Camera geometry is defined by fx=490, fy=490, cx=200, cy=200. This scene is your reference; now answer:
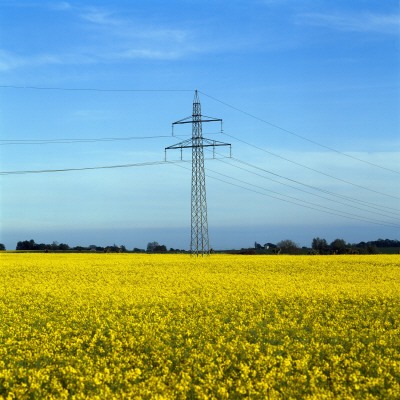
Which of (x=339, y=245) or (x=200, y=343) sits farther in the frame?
(x=339, y=245)

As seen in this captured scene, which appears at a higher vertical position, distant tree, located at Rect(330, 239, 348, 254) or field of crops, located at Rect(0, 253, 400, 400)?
→ distant tree, located at Rect(330, 239, 348, 254)

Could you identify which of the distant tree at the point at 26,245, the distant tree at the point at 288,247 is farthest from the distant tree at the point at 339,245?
the distant tree at the point at 26,245

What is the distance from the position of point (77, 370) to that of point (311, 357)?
5.02m

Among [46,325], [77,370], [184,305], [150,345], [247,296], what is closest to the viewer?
[77,370]

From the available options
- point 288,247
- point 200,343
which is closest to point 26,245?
point 288,247

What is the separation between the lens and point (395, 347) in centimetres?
1220

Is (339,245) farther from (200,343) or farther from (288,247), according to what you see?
(200,343)

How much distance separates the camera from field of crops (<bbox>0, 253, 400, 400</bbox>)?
348 inches

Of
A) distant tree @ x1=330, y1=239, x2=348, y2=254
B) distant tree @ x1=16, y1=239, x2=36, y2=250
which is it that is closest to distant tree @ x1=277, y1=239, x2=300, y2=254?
distant tree @ x1=330, y1=239, x2=348, y2=254

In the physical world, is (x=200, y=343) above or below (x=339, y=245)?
below

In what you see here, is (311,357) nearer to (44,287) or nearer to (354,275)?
(44,287)

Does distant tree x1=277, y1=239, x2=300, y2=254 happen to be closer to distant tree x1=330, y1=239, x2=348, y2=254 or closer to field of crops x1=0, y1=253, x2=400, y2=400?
distant tree x1=330, y1=239, x2=348, y2=254

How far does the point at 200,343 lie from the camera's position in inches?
459

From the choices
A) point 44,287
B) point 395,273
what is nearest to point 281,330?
point 44,287
